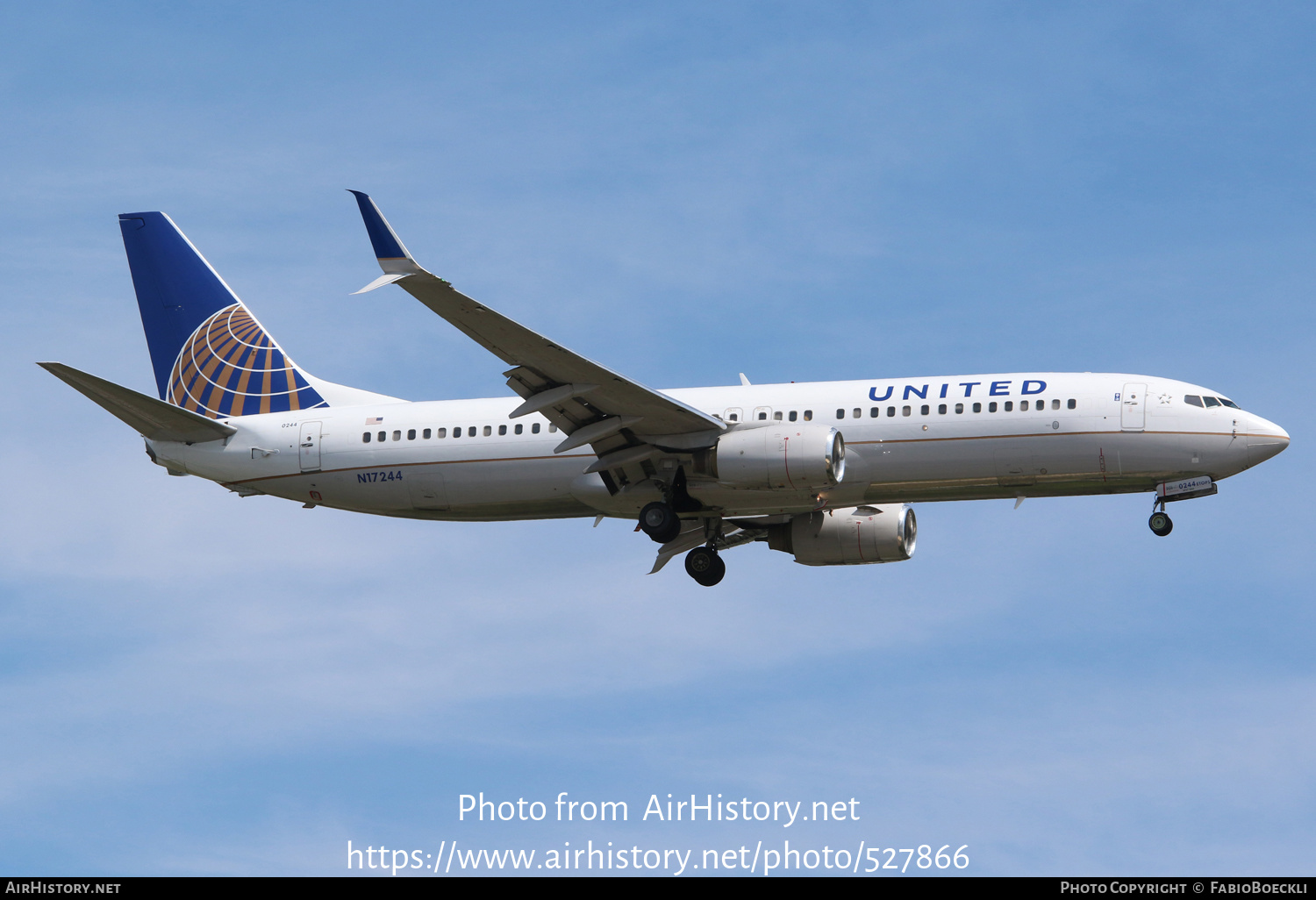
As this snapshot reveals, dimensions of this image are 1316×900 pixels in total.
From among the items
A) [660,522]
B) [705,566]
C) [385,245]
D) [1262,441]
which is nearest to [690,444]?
[660,522]

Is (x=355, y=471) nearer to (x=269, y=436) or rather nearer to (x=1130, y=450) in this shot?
(x=269, y=436)

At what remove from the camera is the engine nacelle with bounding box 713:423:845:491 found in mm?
35938

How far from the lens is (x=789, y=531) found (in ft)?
140

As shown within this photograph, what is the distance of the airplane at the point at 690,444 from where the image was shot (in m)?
36.5

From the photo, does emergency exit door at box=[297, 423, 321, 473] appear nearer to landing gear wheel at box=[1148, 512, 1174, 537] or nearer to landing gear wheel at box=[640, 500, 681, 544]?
landing gear wheel at box=[640, 500, 681, 544]

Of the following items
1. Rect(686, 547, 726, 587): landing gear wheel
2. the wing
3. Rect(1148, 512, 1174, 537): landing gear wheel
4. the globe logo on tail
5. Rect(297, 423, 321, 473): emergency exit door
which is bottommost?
Rect(1148, 512, 1174, 537): landing gear wheel

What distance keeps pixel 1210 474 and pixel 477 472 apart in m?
17.3

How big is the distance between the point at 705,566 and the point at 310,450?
1061 cm

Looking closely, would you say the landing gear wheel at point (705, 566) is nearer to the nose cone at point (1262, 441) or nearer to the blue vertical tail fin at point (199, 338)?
the blue vertical tail fin at point (199, 338)

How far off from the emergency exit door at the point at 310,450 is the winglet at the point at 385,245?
1098 cm

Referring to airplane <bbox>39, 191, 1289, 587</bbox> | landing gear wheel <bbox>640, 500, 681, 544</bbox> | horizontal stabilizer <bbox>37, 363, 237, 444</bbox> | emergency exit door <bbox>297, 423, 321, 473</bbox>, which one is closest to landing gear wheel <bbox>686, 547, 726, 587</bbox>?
airplane <bbox>39, 191, 1289, 587</bbox>

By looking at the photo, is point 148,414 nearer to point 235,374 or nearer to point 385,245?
point 235,374

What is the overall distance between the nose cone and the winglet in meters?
19.1
